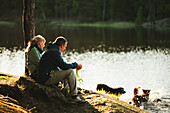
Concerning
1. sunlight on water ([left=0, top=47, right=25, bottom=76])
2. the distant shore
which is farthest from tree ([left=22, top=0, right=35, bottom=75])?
the distant shore

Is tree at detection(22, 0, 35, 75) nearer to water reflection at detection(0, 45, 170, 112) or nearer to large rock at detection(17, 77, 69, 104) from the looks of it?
large rock at detection(17, 77, 69, 104)

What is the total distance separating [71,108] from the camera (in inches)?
261

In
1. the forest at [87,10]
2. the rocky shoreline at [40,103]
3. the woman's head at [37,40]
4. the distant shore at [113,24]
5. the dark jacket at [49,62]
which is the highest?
the forest at [87,10]

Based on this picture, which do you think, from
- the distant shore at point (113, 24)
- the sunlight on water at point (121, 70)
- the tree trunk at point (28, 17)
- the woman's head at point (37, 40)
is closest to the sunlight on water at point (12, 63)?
the sunlight on water at point (121, 70)

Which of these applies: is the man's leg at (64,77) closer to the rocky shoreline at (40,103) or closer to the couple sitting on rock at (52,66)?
the couple sitting on rock at (52,66)

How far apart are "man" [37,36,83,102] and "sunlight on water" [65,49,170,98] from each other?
590 centimetres

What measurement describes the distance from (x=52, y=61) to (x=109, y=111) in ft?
7.12

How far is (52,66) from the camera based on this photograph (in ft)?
21.3

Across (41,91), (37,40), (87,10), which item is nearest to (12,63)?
(37,40)

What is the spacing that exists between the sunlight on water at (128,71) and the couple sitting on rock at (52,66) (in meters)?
5.85

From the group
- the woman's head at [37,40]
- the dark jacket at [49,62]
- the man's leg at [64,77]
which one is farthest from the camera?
the woman's head at [37,40]

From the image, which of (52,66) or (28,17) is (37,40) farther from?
(28,17)

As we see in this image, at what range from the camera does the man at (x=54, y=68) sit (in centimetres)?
639

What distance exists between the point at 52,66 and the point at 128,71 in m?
11.7
